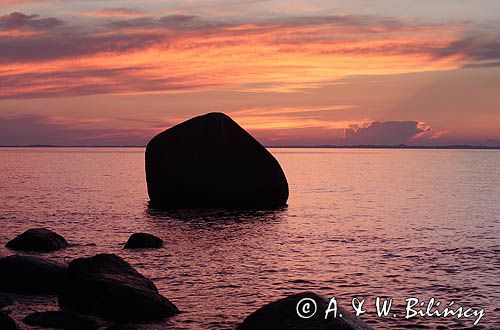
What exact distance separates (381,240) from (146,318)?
40.7 feet

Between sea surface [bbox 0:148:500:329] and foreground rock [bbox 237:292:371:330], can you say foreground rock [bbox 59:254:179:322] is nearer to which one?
sea surface [bbox 0:148:500:329]

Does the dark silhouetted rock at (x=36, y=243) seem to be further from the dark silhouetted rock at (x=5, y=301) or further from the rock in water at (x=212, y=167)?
the rock in water at (x=212, y=167)

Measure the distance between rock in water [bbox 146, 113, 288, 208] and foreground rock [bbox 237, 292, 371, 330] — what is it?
68.2 ft

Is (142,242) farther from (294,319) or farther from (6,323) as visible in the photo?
(294,319)

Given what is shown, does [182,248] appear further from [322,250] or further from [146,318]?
[146,318]

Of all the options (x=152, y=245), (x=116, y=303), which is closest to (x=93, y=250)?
(x=152, y=245)

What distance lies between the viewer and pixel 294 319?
30.0 ft

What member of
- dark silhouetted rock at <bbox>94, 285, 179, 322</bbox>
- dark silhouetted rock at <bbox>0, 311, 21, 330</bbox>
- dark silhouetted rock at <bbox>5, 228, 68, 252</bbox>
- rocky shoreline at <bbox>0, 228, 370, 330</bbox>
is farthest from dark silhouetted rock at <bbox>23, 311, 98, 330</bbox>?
dark silhouetted rock at <bbox>5, 228, 68, 252</bbox>

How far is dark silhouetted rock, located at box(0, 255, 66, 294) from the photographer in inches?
533

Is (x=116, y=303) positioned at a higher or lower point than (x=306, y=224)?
higher

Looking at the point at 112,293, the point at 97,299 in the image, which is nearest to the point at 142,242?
the point at 97,299

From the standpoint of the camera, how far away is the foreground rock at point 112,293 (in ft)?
38.3

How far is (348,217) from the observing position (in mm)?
29859

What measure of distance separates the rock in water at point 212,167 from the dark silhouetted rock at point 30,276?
1685 centimetres
